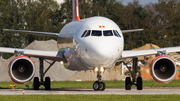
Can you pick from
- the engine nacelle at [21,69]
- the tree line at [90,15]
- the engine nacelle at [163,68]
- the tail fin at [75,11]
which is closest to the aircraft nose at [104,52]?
the engine nacelle at [163,68]

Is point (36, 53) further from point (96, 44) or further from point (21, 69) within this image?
point (96, 44)

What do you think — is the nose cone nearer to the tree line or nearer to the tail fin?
the tail fin

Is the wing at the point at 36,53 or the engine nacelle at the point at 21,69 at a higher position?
the wing at the point at 36,53

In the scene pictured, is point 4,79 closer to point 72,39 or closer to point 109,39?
point 72,39

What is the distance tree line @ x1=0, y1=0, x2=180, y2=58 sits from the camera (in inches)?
2630

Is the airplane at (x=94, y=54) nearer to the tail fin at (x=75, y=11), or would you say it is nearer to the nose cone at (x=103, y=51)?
the nose cone at (x=103, y=51)

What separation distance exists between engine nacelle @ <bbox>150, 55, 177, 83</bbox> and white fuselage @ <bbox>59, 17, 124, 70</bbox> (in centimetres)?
234

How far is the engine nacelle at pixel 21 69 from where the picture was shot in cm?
2178

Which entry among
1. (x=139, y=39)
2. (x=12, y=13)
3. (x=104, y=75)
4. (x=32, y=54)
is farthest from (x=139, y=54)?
(x=139, y=39)

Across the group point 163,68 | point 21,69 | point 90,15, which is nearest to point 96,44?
point 163,68

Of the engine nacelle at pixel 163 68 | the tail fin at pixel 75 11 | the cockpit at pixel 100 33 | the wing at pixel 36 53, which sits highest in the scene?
the tail fin at pixel 75 11

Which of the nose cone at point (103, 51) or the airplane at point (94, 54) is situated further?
the airplane at point (94, 54)

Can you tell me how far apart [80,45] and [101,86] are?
103 inches

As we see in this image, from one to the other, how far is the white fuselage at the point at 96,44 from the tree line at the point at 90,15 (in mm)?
44477
